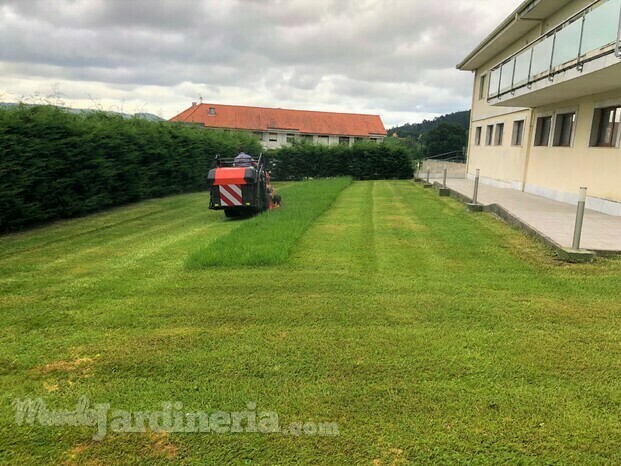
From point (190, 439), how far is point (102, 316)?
94.2 inches

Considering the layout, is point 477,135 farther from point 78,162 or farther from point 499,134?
point 78,162

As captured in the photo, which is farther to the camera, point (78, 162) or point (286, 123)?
point (286, 123)

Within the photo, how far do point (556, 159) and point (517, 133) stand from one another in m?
4.39

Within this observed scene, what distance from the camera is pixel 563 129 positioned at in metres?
14.4

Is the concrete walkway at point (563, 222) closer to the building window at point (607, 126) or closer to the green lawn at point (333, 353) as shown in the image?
the green lawn at point (333, 353)

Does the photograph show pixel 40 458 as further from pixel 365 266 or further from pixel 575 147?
pixel 575 147

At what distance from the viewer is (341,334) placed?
4090 millimetres

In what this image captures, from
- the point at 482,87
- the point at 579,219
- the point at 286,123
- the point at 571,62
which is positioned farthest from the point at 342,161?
the point at 286,123

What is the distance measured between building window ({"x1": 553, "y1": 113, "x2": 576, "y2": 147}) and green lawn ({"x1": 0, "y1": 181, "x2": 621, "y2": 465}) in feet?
28.7

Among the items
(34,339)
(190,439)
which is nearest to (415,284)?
(190,439)

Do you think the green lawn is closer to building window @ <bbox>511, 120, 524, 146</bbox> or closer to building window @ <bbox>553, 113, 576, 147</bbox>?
building window @ <bbox>553, 113, 576, 147</bbox>

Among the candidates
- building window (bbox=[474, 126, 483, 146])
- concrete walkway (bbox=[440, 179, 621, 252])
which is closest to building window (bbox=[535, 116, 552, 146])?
concrete walkway (bbox=[440, 179, 621, 252])

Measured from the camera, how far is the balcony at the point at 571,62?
8.72 meters

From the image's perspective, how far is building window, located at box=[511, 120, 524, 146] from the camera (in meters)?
17.9
